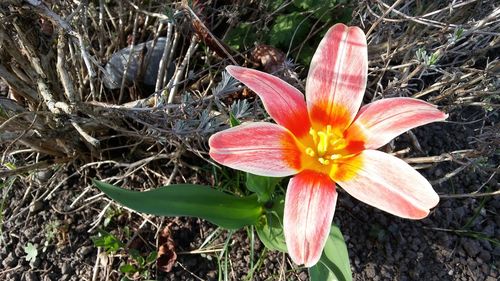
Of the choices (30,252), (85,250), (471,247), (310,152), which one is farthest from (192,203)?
(471,247)

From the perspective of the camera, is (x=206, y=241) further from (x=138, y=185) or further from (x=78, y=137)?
(x=78, y=137)

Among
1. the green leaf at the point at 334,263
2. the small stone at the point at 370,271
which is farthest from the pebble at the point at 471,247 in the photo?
the green leaf at the point at 334,263

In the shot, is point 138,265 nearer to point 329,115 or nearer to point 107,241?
point 107,241

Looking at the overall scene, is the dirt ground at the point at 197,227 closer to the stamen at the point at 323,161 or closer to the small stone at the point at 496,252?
the small stone at the point at 496,252

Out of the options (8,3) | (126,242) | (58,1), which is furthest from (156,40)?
(126,242)

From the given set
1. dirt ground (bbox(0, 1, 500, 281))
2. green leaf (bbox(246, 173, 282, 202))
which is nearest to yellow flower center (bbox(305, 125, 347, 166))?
green leaf (bbox(246, 173, 282, 202))

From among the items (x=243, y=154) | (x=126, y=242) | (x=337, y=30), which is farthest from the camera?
(x=126, y=242)

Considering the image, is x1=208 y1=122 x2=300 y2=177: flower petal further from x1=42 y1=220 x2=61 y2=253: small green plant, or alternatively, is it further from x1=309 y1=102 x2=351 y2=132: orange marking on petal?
x1=42 y1=220 x2=61 y2=253: small green plant
